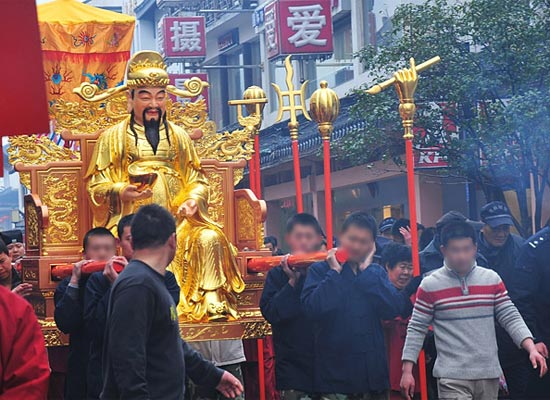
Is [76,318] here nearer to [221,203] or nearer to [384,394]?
[384,394]

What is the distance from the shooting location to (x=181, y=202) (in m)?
9.70

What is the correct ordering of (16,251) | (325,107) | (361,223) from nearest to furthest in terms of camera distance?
(361,223), (325,107), (16,251)

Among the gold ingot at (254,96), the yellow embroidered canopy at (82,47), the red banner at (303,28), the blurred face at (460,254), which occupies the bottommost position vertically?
the blurred face at (460,254)

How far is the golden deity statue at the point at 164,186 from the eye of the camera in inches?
368

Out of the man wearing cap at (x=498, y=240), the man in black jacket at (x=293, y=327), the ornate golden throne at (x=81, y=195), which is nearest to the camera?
the man in black jacket at (x=293, y=327)

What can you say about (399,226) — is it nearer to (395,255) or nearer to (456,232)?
(395,255)

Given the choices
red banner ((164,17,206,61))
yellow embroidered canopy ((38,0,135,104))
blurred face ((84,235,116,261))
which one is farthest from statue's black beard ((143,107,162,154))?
red banner ((164,17,206,61))

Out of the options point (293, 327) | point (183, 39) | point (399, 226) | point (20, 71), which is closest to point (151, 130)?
point (399, 226)

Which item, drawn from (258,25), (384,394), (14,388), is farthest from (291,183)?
(14,388)

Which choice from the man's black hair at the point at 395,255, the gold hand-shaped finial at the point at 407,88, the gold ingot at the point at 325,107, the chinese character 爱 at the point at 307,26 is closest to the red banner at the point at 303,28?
the chinese character 爱 at the point at 307,26

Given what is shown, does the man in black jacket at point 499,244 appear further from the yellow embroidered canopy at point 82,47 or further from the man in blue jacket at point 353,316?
the yellow embroidered canopy at point 82,47

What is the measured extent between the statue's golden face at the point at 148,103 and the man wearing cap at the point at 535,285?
9.75 feet

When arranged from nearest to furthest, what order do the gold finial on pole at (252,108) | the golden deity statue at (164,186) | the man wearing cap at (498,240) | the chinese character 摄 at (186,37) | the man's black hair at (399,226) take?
1. the golden deity statue at (164,186)
2. the man wearing cap at (498,240)
3. the gold finial on pole at (252,108)
4. the man's black hair at (399,226)
5. the chinese character 摄 at (186,37)

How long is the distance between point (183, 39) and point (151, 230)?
80.8 ft
